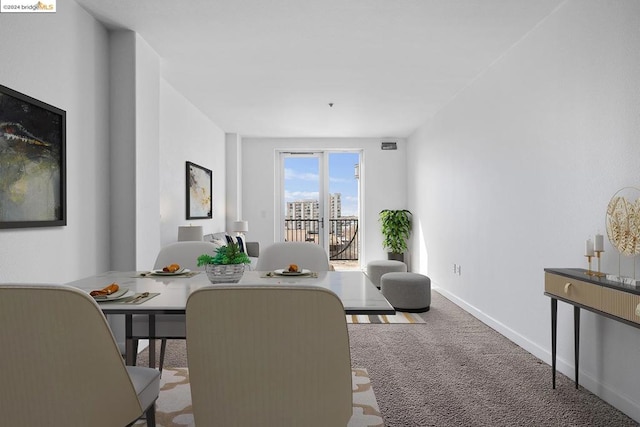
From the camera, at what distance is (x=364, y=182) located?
27.1 feet

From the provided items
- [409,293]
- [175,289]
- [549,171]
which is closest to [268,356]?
[175,289]

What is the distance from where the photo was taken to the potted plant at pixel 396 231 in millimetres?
7773

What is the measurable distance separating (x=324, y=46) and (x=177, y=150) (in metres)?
2.42

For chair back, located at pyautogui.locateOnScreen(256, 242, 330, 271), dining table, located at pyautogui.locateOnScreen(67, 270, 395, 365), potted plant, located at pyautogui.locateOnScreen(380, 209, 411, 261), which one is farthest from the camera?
potted plant, located at pyautogui.locateOnScreen(380, 209, 411, 261)

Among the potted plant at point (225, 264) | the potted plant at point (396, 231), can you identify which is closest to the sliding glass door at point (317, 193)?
the potted plant at point (396, 231)

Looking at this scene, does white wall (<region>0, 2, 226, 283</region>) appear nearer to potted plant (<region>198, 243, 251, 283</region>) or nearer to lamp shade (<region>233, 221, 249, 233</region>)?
potted plant (<region>198, 243, 251, 283</region>)

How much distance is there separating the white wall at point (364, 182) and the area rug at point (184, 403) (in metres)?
5.33

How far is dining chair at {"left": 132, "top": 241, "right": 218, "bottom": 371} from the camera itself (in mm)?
2217

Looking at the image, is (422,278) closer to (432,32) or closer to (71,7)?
(432,32)

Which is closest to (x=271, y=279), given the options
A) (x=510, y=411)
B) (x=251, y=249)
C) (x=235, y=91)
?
(x=510, y=411)

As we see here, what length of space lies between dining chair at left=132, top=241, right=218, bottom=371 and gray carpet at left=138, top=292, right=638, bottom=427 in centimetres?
84

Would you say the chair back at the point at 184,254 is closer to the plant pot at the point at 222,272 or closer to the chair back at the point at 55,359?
the plant pot at the point at 222,272

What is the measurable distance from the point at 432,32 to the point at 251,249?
4.46 meters

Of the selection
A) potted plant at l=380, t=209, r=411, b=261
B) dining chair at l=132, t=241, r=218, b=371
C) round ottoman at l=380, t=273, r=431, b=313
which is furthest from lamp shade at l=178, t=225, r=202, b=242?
potted plant at l=380, t=209, r=411, b=261
